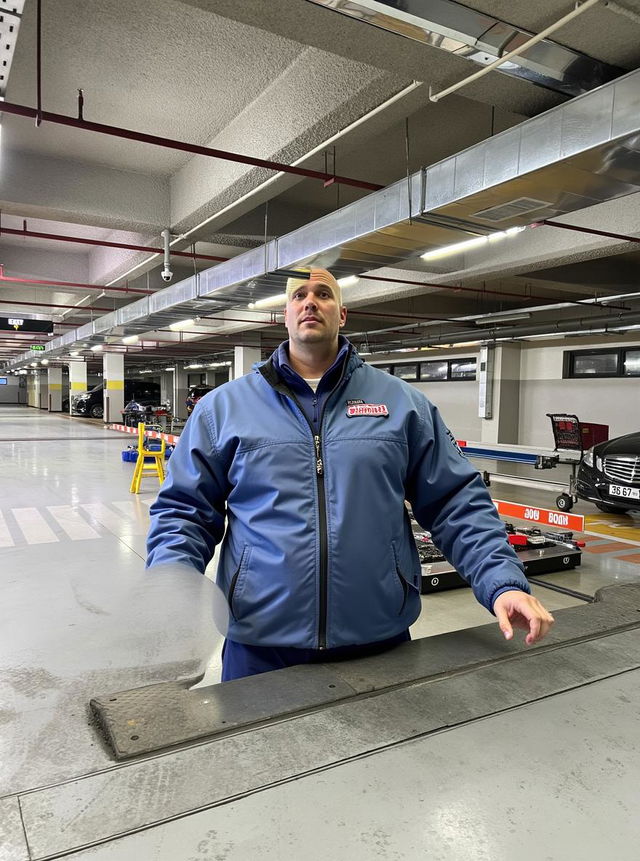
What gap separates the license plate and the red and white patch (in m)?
5.73

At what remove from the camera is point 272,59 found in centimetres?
464

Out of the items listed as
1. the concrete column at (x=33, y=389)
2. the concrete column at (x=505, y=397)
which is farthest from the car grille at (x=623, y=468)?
the concrete column at (x=33, y=389)

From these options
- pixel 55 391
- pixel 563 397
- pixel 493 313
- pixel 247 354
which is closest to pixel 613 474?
pixel 493 313

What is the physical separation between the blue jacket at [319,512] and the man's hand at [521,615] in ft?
0.12

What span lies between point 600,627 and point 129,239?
877 cm

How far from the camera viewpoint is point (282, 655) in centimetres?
152

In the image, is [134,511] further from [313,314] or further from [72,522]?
[313,314]

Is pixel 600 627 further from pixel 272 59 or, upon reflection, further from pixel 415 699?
pixel 272 59

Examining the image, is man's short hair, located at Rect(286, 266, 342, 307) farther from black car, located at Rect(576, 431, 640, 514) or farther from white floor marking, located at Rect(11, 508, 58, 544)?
black car, located at Rect(576, 431, 640, 514)

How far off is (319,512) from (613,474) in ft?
19.9

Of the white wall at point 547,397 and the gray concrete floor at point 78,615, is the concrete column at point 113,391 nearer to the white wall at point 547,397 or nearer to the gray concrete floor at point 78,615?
the white wall at point 547,397

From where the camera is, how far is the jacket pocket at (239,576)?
4.78 feet

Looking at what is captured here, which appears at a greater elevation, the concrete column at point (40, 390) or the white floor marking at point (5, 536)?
the concrete column at point (40, 390)

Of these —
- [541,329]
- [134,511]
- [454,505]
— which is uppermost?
[541,329]
